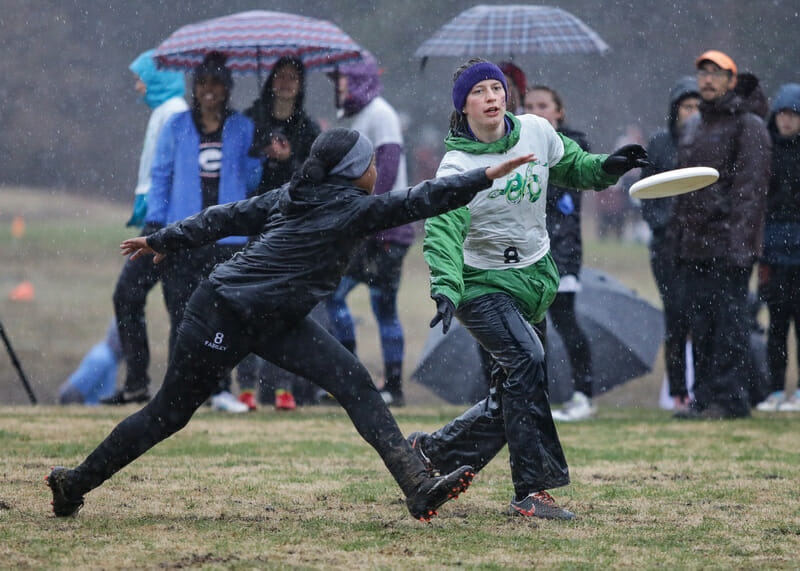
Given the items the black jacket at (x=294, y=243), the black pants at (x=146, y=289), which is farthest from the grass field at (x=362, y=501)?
the black jacket at (x=294, y=243)

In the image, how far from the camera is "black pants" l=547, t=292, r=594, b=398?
25.6 feet

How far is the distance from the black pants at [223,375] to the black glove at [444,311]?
39 cm

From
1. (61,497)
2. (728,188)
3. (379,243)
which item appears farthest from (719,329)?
(61,497)

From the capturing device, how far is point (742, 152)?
7.76 meters

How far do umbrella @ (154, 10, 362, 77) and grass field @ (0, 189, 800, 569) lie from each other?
2.47 meters

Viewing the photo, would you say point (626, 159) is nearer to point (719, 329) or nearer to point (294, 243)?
point (294, 243)

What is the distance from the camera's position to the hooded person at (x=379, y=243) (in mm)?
8141

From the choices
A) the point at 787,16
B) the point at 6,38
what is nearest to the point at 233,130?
the point at 787,16

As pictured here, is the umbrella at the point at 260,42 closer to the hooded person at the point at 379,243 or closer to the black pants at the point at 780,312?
the hooded person at the point at 379,243

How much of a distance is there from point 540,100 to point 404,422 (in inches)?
86.4

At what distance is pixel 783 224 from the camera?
8305 mm

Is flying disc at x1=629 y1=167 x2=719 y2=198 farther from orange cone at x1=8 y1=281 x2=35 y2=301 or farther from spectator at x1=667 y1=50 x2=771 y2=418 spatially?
orange cone at x1=8 y1=281 x2=35 y2=301

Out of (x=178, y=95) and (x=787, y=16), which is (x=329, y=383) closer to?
(x=178, y=95)

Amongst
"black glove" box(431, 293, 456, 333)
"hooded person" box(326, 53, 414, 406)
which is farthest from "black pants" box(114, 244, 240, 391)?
"black glove" box(431, 293, 456, 333)
